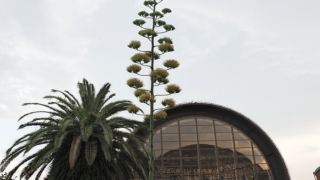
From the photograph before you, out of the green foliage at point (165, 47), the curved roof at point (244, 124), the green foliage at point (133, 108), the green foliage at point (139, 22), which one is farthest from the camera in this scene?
the curved roof at point (244, 124)

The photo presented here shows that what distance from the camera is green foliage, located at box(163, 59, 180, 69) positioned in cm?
1430

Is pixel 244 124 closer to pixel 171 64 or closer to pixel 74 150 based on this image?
pixel 171 64

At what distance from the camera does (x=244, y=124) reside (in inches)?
1286

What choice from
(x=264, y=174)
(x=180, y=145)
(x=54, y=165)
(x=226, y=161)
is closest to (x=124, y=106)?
(x=54, y=165)

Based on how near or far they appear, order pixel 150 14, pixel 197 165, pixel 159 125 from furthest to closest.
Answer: pixel 159 125 < pixel 197 165 < pixel 150 14

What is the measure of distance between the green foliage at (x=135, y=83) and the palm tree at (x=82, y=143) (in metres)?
3.35

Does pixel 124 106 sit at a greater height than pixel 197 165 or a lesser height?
greater

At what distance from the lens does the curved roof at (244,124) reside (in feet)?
103

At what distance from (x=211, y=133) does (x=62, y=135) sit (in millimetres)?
17909

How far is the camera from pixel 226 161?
29828 millimetres

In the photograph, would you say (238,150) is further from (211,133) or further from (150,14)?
(150,14)

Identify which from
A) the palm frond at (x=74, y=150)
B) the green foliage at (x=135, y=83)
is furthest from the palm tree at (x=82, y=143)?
the green foliage at (x=135, y=83)

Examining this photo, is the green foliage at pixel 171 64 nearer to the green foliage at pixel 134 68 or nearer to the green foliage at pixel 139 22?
the green foliage at pixel 134 68

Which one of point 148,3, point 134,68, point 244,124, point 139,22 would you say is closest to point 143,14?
point 139,22
